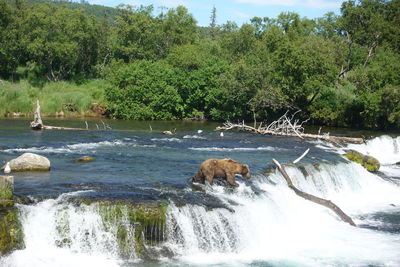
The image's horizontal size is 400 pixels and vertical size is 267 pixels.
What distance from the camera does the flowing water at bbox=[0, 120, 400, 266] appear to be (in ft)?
46.7

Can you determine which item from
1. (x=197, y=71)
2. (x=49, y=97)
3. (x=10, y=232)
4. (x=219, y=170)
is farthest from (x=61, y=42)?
(x=10, y=232)

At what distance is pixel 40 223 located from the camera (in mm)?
14086

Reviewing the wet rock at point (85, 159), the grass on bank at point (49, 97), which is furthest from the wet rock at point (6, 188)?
the grass on bank at point (49, 97)

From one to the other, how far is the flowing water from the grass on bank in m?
18.9

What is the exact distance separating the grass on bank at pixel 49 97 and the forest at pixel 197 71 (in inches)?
4.0

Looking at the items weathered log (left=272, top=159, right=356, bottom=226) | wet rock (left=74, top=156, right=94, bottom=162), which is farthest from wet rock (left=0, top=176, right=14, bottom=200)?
weathered log (left=272, top=159, right=356, bottom=226)

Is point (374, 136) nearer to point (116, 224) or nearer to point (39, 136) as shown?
point (39, 136)

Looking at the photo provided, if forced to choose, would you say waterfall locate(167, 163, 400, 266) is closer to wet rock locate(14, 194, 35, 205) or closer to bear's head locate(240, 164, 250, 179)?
bear's head locate(240, 164, 250, 179)

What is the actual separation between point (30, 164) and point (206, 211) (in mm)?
8201

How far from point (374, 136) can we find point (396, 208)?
16.9 meters

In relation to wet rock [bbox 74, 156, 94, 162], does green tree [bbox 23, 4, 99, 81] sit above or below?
above

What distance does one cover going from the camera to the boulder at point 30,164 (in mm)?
19484

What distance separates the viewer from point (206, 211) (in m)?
15.8

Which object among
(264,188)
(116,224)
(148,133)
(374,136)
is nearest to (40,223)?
(116,224)
